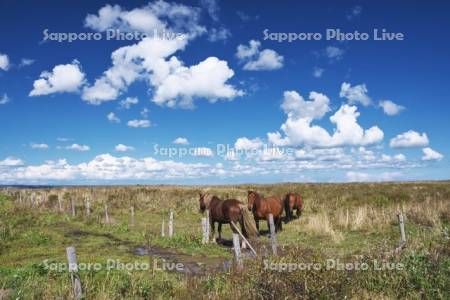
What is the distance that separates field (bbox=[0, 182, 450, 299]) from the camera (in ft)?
28.4

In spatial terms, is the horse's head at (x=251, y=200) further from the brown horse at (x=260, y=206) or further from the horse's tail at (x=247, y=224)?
the horse's tail at (x=247, y=224)

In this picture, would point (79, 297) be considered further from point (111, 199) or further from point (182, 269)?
point (111, 199)

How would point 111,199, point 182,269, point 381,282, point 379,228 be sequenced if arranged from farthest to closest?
point 111,199 < point 379,228 < point 182,269 < point 381,282

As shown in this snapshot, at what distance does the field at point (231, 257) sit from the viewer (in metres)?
8.66

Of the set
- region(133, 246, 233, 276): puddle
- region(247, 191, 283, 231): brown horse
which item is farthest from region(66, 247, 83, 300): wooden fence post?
region(247, 191, 283, 231): brown horse

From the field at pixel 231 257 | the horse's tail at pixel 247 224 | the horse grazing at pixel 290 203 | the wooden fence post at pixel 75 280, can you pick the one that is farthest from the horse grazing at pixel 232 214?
the wooden fence post at pixel 75 280

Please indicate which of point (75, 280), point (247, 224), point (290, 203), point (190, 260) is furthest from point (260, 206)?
point (75, 280)

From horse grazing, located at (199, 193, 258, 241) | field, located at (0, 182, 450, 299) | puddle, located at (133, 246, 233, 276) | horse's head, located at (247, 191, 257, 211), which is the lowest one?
puddle, located at (133, 246, 233, 276)

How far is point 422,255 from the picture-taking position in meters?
9.59

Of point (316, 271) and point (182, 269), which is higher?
point (316, 271)

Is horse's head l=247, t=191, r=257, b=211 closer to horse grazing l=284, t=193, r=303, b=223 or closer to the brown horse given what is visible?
the brown horse

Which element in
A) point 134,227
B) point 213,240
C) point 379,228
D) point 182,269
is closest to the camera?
point 182,269

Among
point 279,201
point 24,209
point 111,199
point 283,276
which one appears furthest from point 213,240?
point 111,199

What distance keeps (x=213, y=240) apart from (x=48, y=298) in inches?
418
